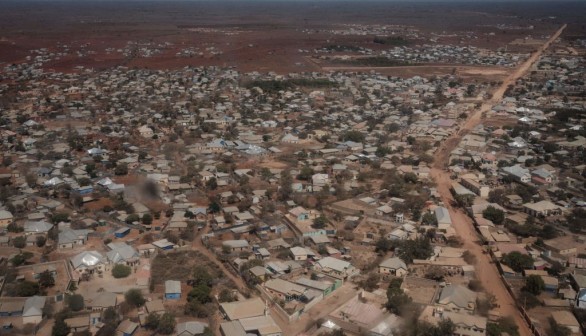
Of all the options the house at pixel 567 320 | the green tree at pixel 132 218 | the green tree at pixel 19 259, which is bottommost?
the green tree at pixel 132 218

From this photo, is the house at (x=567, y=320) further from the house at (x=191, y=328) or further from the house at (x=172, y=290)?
the house at (x=172, y=290)

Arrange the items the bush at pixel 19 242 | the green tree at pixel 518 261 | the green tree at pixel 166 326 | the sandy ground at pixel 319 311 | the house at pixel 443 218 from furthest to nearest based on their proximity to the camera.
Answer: the house at pixel 443 218
the bush at pixel 19 242
the green tree at pixel 518 261
the sandy ground at pixel 319 311
the green tree at pixel 166 326

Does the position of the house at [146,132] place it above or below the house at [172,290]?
below

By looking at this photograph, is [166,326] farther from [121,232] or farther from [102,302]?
[121,232]

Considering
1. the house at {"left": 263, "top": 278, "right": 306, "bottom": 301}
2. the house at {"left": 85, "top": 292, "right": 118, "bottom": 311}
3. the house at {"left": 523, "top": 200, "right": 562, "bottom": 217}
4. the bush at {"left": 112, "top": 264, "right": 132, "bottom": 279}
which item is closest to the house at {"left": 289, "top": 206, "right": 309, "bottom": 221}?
the house at {"left": 263, "top": 278, "right": 306, "bottom": 301}

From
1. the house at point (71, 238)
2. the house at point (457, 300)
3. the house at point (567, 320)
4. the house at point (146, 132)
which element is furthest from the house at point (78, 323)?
the house at point (146, 132)

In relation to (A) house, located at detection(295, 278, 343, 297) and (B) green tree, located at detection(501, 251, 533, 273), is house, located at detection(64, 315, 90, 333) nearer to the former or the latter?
(A) house, located at detection(295, 278, 343, 297)

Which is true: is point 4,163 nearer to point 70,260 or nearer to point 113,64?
point 70,260
